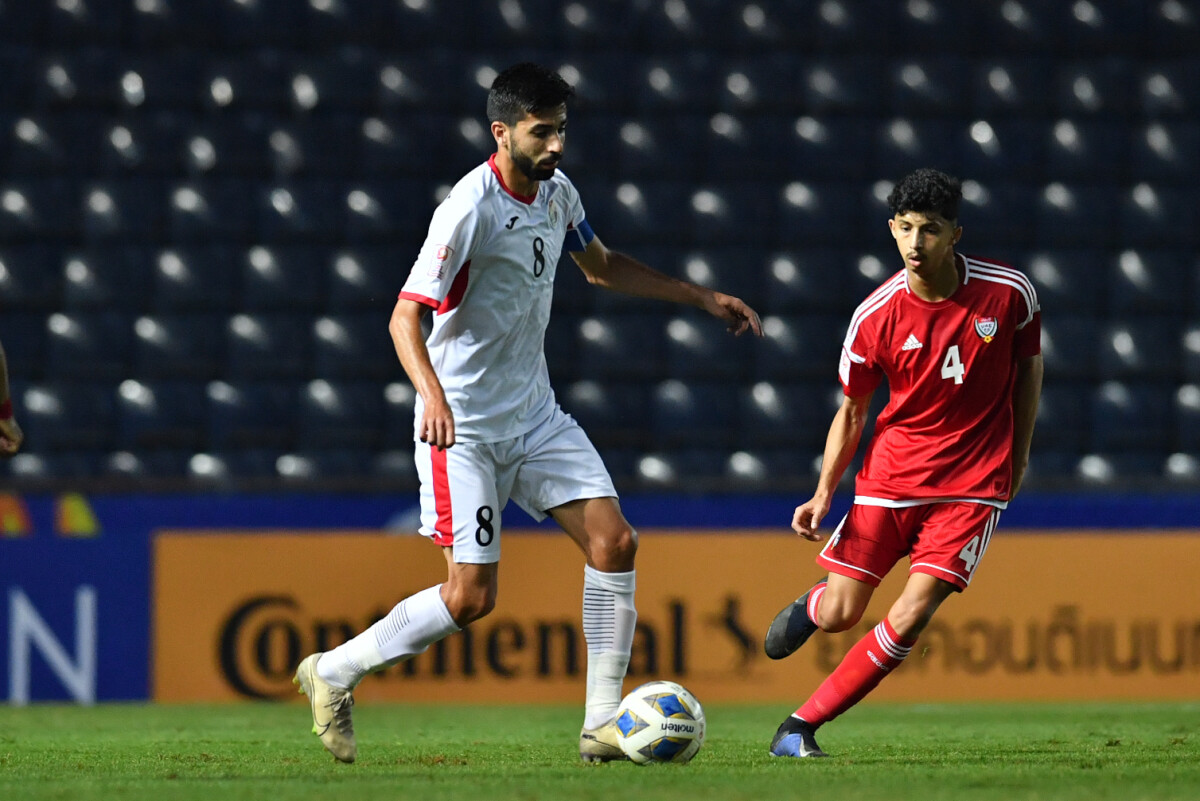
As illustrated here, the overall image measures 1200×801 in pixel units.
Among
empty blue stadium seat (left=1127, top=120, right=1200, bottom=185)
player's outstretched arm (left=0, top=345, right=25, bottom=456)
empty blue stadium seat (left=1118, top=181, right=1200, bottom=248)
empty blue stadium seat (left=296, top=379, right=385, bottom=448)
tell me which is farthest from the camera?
empty blue stadium seat (left=1127, top=120, right=1200, bottom=185)

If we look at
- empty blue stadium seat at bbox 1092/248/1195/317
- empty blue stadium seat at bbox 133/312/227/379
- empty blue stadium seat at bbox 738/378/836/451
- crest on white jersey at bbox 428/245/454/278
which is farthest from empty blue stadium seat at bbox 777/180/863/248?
crest on white jersey at bbox 428/245/454/278

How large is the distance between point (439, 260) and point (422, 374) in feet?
1.12

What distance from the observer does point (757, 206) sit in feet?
30.0

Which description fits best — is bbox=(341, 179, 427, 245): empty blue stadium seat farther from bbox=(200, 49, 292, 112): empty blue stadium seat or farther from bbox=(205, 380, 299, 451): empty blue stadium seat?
bbox=(205, 380, 299, 451): empty blue stadium seat

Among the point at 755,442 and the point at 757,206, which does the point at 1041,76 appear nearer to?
the point at 757,206

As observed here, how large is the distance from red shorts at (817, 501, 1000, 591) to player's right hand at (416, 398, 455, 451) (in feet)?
4.18

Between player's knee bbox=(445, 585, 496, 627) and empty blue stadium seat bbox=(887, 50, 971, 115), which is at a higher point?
empty blue stadium seat bbox=(887, 50, 971, 115)

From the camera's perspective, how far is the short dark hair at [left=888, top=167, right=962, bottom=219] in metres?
4.54

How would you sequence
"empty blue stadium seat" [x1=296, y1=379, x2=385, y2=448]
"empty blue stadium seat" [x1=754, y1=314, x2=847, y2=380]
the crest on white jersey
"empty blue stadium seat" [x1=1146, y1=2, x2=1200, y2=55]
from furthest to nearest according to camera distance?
"empty blue stadium seat" [x1=1146, y1=2, x2=1200, y2=55]
"empty blue stadium seat" [x1=754, y1=314, x2=847, y2=380]
"empty blue stadium seat" [x1=296, y1=379, x2=385, y2=448]
the crest on white jersey

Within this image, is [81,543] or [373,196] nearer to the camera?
[81,543]

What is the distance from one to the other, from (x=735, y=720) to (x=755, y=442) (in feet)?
7.67

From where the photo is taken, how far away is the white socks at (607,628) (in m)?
4.58

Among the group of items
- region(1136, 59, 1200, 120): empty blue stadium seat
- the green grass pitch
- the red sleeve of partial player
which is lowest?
the green grass pitch

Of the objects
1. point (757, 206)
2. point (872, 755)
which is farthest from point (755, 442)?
point (872, 755)
